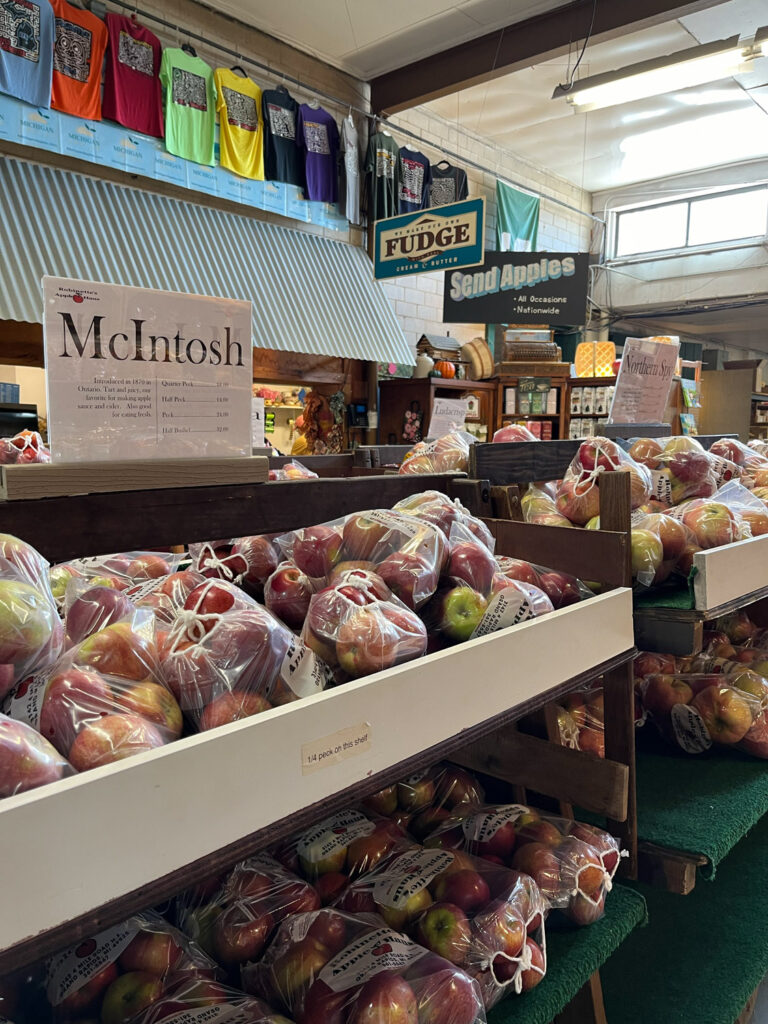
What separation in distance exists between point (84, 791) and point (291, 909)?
62 centimetres

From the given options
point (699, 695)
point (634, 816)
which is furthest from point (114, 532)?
point (699, 695)

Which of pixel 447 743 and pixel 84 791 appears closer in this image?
pixel 84 791

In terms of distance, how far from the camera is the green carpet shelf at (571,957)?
1032mm

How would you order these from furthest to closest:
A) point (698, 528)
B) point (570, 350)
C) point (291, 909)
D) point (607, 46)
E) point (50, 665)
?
1. point (570, 350)
2. point (607, 46)
3. point (698, 528)
4. point (291, 909)
5. point (50, 665)

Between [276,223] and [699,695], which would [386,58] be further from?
[699,695]

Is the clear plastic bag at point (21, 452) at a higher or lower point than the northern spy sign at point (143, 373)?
lower

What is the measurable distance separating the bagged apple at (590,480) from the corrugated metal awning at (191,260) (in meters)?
3.44

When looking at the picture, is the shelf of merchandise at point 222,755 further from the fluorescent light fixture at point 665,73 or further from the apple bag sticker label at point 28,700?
the fluorescent light fixture at point 665,73

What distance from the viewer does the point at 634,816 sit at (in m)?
1.35

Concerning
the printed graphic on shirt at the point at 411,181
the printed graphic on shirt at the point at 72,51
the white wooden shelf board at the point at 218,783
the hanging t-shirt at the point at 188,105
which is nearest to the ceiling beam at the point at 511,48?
the printed graphic on shirt at the point at 411,181

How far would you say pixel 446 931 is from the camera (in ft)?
3.49

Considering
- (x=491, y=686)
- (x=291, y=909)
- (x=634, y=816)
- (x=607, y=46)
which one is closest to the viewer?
(x=491, y=686)

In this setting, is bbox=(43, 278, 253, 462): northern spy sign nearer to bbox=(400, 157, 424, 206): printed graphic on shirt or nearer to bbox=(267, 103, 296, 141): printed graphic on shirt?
bbox=(267, 103, 296, 141): printed graphic on shirt

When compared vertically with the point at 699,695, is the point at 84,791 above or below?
above
